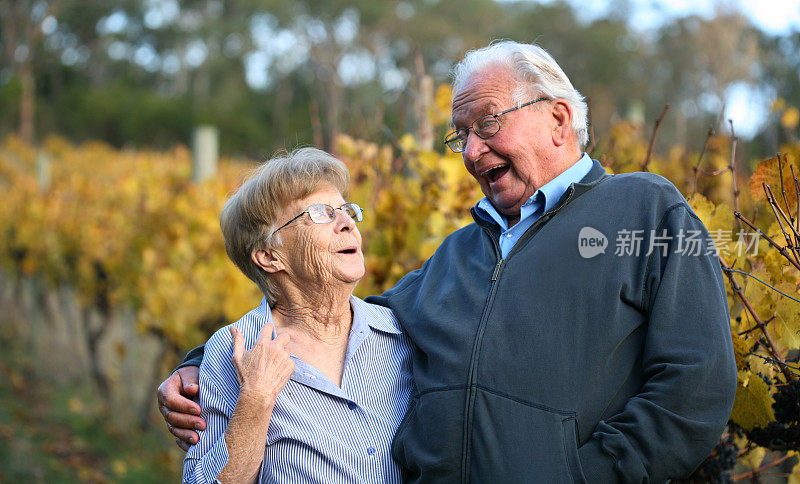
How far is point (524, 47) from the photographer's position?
7.22 feet

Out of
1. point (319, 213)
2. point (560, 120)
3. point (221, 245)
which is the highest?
point (560, 120)

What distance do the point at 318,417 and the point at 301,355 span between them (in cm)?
19

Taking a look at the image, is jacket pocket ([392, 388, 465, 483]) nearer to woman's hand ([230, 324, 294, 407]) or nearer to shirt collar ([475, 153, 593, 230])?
woman's hand ([230, 324, 294, 407])

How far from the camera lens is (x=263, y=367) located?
1.93 metres

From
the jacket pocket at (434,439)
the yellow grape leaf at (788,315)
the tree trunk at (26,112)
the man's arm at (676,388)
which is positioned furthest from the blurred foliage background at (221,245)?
the tree trunk at (26,112)

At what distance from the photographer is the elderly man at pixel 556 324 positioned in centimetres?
169

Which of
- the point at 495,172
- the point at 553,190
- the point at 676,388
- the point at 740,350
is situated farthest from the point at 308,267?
the point at 740,350

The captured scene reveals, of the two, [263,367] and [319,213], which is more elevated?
[319,213]

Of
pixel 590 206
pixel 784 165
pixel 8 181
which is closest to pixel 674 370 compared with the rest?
pixel 590 206

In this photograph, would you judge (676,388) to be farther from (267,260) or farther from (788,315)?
(267,260)

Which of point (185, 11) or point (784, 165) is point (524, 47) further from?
point (185, 11)

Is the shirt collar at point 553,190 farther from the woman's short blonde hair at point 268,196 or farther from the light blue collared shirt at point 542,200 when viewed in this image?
the woman's short blonde hair at point 268,196

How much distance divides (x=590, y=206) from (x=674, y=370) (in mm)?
502

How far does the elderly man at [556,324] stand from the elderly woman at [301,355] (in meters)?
0.10
